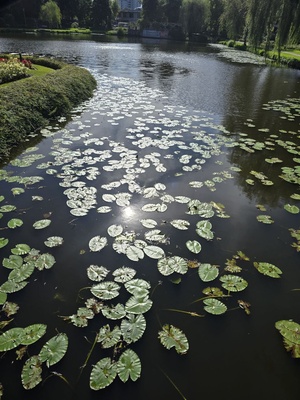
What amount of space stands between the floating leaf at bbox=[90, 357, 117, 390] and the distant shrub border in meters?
4.90

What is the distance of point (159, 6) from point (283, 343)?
84347 millimetres

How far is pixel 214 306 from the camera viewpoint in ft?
8.97

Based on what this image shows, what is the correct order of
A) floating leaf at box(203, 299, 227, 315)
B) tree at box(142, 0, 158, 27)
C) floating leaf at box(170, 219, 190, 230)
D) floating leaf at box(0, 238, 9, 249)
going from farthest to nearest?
tree at box(142, 0, 158, 27)
floating leaf at box(170, 219, 190, 230)
floating leaf at box(0, 238, 9, 249)
floating leaf at box(203, 299, 227, 315)

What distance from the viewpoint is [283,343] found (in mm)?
2484

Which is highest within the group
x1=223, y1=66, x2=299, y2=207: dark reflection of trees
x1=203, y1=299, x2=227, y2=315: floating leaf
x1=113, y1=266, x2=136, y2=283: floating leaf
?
x1=223, y1=66, x2=299, y2=207: dark reflection of trees

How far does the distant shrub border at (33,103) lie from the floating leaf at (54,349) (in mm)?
4477

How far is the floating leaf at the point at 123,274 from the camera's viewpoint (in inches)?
117

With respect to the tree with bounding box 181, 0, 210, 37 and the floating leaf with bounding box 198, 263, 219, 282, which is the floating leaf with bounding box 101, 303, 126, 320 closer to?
the floating leaf with bounding box 198, 263, 219, 282

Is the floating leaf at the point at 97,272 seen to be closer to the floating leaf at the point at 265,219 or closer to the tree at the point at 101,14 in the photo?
the floating leaf at the point at 265,219

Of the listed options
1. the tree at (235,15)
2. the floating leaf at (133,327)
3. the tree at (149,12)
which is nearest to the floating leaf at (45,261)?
the floating leaf at (133,327)

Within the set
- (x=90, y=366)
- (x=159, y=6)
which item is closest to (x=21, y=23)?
(x=159, y=6)

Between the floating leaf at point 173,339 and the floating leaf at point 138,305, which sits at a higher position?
the floating leaf at point 138,305

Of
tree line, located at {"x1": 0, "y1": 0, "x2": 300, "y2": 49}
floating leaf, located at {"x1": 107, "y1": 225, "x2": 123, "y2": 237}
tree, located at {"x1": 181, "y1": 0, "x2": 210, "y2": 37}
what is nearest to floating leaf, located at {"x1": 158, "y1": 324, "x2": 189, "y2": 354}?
floating leaf, located at {"x1": 107, "y1": 225, "x2": 123, "y2": 237}

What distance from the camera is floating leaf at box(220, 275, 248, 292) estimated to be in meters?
2.93
